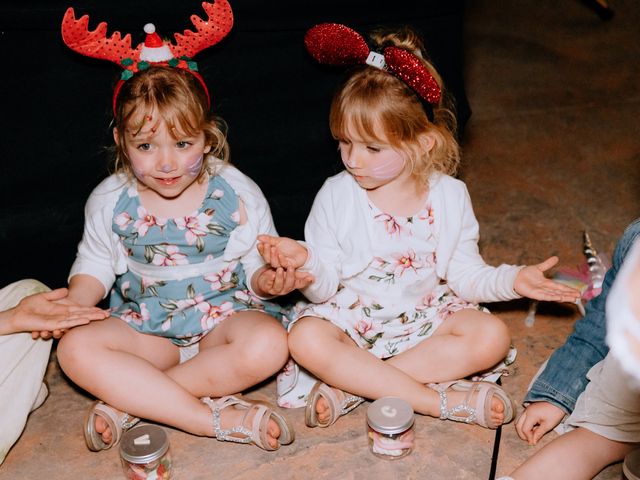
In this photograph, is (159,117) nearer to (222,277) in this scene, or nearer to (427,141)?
(222,277)

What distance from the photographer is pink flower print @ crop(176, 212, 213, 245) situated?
5.61 ft

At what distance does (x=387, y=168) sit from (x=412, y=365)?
1.27 feet

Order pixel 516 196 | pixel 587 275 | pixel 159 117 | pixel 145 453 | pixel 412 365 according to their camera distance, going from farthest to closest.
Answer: pixel 516 196 < pixel 587 275 < pixel 412 365 < pixel 159 117 < pixel 145 453

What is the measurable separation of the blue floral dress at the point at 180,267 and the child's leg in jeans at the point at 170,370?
0.16 ft

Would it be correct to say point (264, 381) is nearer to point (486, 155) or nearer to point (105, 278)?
point (105, 278)

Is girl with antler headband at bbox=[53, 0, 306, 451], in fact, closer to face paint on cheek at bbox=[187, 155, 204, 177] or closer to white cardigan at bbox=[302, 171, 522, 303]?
face paint on cheek at bbox=[187, 155, 204, 177]

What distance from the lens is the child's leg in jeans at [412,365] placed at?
5.41 feet

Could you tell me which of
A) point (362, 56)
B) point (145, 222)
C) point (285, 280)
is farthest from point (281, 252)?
point (362, 56)

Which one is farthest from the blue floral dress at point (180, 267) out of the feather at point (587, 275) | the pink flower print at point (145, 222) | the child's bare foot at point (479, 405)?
the feather at point (587, 275)

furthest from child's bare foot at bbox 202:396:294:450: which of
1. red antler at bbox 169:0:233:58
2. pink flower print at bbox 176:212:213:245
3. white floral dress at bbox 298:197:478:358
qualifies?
red antler at bbox 169:0:233:58

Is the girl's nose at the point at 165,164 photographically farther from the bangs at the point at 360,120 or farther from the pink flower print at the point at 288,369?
the pink flower print at the point at 288,369

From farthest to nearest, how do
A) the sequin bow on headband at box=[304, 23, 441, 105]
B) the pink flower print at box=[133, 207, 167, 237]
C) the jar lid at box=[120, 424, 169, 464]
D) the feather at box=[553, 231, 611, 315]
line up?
the feather at box=[553, 231, 611, 315], the pink flower print at box=[133, 207, 167, 237], the sequin bow on headband at box=[304, 23, 441, 105], the jar lid at box=[120, 424, 169, 464]

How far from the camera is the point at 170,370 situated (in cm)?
172

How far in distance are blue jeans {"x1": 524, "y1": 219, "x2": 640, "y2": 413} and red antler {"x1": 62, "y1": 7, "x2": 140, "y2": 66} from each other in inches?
38.3
